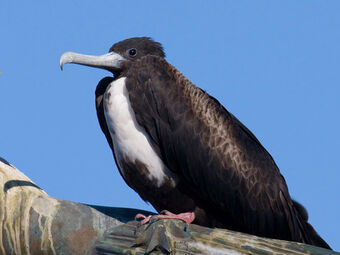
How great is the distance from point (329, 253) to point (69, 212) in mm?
2125

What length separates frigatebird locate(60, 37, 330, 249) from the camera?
6430 millimetres

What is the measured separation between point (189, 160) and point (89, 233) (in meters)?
1.07

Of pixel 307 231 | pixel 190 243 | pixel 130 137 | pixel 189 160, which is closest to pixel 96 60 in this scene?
pixel 130 137

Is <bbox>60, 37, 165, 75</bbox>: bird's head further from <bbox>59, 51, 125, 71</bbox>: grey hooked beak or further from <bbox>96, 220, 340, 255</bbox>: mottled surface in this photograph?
<bbox>96, 220, 340, 255</bbox>: mottled surface

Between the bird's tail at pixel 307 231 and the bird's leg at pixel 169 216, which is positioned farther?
the bird's tail at pixel 307 231

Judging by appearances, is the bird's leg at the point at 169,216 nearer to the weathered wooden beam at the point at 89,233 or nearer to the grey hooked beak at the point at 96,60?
the weathered wooden beam at the point at 89,233

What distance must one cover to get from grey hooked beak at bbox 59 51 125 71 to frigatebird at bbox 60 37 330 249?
31mm

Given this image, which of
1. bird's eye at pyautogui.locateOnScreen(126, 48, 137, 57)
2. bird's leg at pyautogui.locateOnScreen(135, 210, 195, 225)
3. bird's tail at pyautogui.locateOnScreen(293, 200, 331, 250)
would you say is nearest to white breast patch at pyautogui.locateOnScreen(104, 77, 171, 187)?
bird's leg at pyautogui.locateOnScreen(135, 210, 195, 225)

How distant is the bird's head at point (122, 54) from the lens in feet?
22.7

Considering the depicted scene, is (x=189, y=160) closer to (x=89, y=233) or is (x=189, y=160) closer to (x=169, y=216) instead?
(x=169, y=216)

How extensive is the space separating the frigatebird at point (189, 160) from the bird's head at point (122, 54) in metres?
0.30

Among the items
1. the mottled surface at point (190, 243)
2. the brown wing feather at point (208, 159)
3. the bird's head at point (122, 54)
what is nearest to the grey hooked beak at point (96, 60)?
the bird's head at point (122, 54)

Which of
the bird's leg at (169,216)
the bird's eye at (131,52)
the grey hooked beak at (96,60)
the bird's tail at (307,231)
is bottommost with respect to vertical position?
the bird's leg at (169,216)

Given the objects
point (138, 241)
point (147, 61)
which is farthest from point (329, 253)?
point (147, 61)
